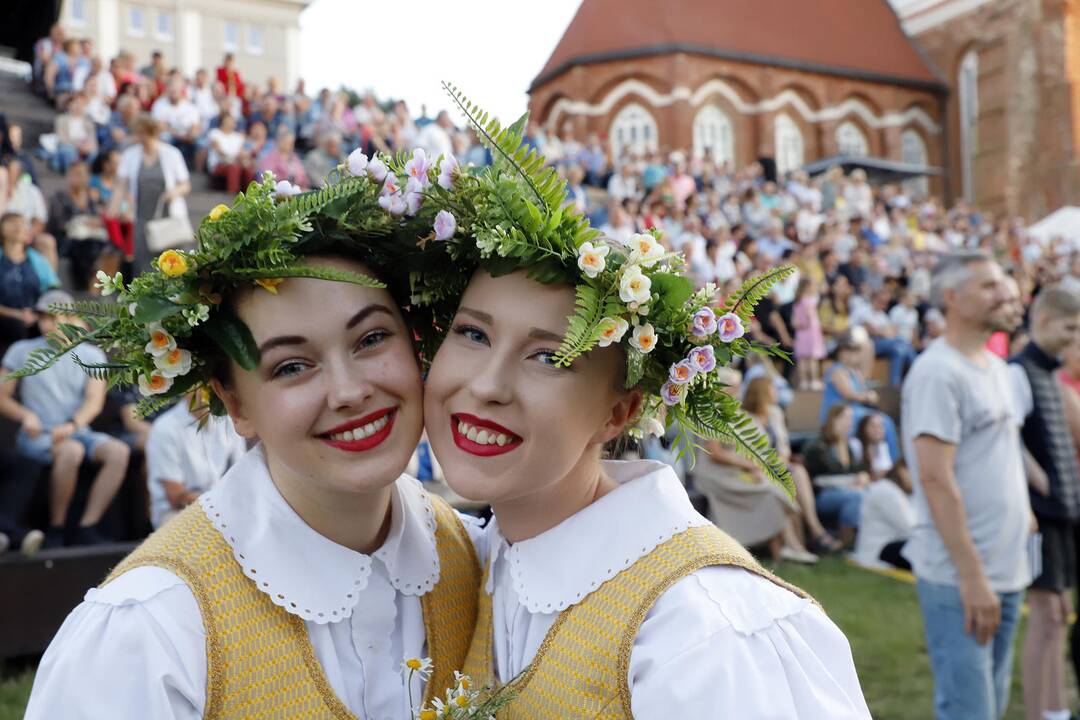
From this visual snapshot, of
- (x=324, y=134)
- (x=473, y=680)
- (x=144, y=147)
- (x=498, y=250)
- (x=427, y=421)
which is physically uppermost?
(x=324, y=134)

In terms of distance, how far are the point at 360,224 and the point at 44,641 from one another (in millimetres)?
4107

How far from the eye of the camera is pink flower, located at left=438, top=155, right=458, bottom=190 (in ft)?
6.73

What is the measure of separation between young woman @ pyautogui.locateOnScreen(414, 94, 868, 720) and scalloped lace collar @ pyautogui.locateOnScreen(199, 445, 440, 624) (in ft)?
0.68

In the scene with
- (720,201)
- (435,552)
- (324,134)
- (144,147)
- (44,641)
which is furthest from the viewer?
(720,201)

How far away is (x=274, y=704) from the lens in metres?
1.83

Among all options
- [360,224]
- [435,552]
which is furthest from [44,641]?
[360,224]

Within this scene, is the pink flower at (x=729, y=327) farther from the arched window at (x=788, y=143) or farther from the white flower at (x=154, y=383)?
the arched window at (x=788, y=143)

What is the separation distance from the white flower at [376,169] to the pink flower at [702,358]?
744 mm

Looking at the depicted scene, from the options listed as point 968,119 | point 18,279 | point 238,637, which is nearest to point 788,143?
point 968,119

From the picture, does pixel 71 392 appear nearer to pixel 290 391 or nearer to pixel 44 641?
pixel 44 641

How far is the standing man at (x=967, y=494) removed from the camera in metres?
3.75

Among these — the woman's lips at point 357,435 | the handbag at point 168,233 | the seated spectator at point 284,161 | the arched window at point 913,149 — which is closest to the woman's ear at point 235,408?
the woman's lips at point 357,435

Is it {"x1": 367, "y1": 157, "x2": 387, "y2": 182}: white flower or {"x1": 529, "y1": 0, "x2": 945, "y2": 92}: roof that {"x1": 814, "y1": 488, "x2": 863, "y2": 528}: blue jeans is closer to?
{"x1": 367, "y1": 157, "x2": 387, "y2": 182}: white flower

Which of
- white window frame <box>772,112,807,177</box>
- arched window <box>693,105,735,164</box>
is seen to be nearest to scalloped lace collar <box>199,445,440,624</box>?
arched window <box>693,105,735,164</box>
